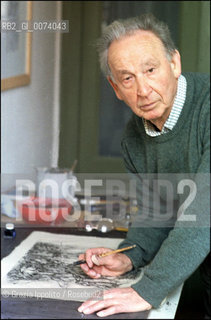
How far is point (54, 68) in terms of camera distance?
1203 millimetres

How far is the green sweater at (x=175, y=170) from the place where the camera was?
81 cm

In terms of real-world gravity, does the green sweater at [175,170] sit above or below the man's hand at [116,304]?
above

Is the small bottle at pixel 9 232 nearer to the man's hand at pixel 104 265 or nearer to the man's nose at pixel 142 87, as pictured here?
the man's hand at pixel 104 265

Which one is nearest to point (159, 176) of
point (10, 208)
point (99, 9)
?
point (10, 208)

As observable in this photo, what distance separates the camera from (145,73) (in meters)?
0.82

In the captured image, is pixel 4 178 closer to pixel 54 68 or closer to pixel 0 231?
pixel 0 231

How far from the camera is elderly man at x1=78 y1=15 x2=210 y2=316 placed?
809 mm

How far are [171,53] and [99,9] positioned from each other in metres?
1.40

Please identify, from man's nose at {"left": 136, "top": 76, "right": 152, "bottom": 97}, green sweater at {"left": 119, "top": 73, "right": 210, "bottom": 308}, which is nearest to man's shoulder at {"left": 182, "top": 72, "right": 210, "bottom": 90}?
green sweater at {"left": 119, "top": 73, "right": 210, "bottom": 308}

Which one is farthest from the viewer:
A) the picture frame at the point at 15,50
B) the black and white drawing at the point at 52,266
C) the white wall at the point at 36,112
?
the picture frame at the point at 15,50

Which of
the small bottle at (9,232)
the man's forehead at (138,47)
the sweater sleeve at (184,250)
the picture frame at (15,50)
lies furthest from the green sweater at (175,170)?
the picture frame at (15,50)

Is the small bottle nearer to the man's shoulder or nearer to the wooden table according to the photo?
the wooden table

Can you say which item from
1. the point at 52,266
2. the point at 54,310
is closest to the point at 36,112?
the point at 52,266

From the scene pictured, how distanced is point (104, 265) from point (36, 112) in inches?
16.3
